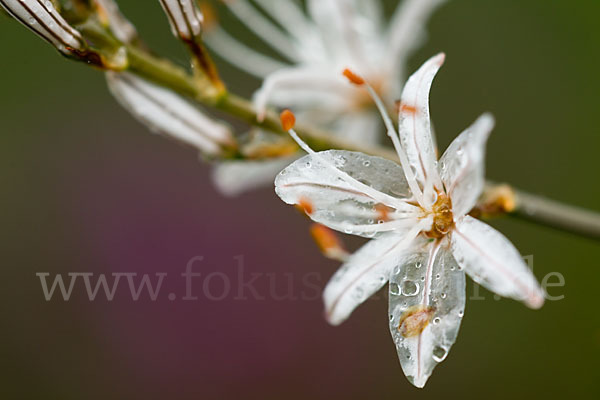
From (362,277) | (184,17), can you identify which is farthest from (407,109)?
(184,17)

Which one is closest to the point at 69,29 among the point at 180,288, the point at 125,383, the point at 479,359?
the point at 180,288

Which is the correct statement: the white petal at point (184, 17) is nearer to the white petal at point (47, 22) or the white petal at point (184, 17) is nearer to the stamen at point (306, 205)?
the white petal at point (47, 22)

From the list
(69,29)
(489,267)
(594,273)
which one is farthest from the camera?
(594,273)

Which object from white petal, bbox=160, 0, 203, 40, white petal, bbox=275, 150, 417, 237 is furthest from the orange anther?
white petal, bbox=160, 0, 203, 40

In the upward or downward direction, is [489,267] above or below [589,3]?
below

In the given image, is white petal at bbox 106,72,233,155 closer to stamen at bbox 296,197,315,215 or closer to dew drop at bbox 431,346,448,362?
stamen at bbox 296,197,315,215

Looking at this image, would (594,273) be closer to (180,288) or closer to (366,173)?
(180,288)

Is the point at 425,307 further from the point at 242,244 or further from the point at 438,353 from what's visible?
the point at 242,244
